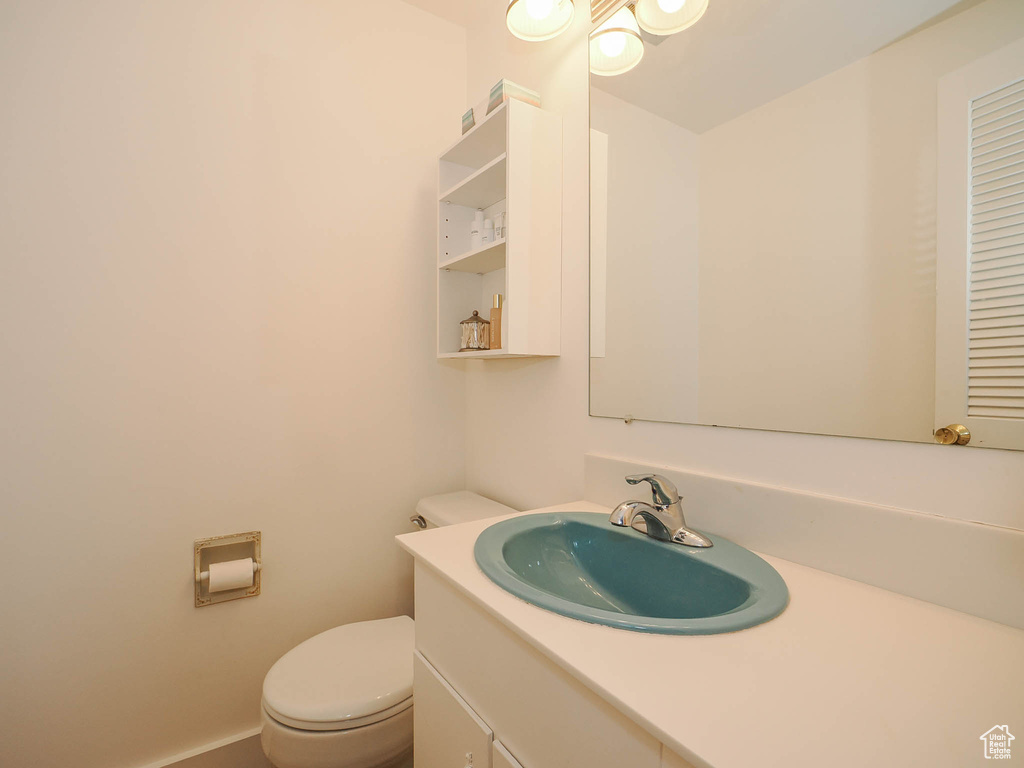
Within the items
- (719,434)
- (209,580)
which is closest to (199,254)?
(209,580)

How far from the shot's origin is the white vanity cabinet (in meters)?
0.49

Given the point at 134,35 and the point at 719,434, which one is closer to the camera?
the point at 719,434

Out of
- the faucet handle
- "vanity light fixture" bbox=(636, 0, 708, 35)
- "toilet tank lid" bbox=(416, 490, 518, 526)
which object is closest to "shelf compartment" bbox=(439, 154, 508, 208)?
"vanity light fixture" bbox=(636, 0, 708, 35)

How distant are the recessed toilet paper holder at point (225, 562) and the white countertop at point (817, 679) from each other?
0.94 meters

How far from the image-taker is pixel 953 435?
624 millimetres

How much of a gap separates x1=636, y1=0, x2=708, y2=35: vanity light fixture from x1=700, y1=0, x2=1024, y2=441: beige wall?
270mm

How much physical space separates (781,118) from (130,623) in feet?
6.07

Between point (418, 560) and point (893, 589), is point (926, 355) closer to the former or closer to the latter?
point (893, 589)

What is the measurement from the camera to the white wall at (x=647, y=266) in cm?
96

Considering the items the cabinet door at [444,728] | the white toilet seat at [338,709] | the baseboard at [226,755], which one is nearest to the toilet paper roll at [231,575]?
the white toilet seat at [338,709]

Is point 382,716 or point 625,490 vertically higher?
point 625,490

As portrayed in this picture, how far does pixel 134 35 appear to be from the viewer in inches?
46.6

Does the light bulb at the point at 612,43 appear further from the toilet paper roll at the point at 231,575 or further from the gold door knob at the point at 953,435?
the toilet paper roll at the point at 231,575

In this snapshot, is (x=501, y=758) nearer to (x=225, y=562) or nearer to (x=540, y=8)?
(x=225, y=562)
